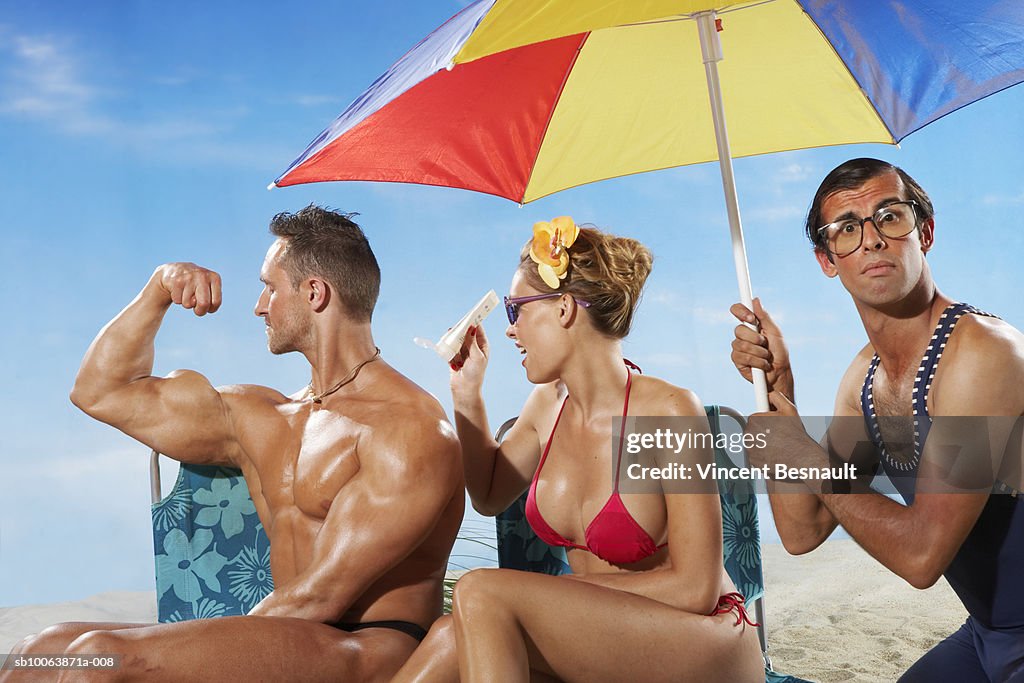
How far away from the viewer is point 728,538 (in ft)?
10.9

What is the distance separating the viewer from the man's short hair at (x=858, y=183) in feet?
8.46

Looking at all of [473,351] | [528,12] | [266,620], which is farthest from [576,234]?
[266,620]

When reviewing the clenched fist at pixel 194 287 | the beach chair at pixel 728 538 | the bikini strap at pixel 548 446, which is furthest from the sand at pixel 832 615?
the clenched fist at pixel 194 287

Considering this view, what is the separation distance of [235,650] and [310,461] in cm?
67

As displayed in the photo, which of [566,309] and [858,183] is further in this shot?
[566,309]

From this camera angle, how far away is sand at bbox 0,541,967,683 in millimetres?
6129

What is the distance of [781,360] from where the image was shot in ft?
8.20

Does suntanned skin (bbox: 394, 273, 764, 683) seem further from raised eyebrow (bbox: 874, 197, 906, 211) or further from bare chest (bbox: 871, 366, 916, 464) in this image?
raised eyebrow (bbox: 874, 197, 906, 211)

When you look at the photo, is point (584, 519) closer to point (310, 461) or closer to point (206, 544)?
point (310, 461)

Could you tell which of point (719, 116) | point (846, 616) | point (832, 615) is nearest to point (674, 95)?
point (719, 116)

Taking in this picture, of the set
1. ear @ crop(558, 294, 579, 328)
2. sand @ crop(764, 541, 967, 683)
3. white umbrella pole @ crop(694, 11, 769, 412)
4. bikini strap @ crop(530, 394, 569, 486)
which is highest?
white umbrella pole @ crop(694, 11, 769, 412)

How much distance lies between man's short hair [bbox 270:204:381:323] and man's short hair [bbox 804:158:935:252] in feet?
4.65

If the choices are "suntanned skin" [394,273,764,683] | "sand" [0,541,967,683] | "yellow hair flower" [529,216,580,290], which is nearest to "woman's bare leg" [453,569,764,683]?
"suntanned skin" [394,273,764,683]

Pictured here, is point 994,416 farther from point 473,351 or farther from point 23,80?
point 23,80
